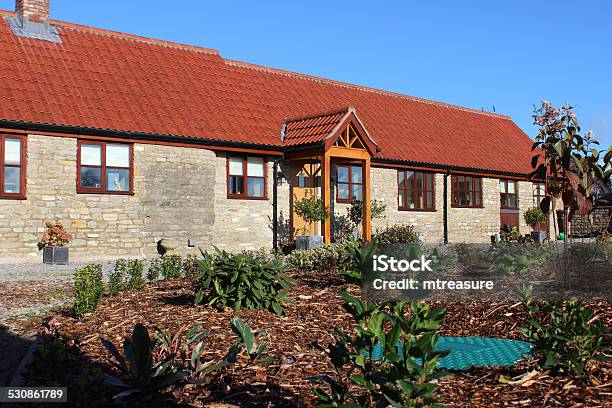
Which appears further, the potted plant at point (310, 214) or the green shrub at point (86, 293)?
the potted plant at point (310, 214)

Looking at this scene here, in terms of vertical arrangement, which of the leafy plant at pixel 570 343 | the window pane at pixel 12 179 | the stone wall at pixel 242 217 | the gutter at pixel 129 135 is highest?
the gutter at pixel 129 135

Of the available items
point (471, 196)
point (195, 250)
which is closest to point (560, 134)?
point (195, 250)

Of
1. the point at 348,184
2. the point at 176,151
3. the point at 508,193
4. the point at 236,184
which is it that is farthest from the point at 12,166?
the point at 508,193

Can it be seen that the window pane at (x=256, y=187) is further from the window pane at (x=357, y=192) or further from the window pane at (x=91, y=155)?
the window pane at (x=91, y=155)

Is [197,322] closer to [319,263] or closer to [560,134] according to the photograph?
[319,263]

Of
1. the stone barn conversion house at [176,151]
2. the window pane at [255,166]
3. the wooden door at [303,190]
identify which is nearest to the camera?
the stone barn conversion house at [176,151]

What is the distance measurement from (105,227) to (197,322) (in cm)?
1047

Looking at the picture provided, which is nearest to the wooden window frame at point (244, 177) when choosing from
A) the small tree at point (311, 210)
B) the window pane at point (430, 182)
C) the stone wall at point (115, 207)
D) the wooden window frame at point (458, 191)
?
the stone wall at point (115, 207)

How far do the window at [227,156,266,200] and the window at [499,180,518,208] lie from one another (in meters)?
12.7

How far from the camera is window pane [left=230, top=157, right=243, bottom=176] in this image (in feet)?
59.1

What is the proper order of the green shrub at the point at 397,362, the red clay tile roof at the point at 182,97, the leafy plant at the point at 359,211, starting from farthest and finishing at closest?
the leafy plant at the point at 359,211
the red clay tile roof at the point at 182,97
the green shrub at the point at 397,362

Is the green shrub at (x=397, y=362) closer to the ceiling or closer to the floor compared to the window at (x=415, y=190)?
closer to the floor

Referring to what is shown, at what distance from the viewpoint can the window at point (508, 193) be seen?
26.5 metres

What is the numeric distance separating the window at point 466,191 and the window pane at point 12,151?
16256mm
